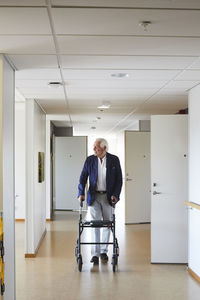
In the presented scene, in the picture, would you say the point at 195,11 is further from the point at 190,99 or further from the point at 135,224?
the point at 135,224

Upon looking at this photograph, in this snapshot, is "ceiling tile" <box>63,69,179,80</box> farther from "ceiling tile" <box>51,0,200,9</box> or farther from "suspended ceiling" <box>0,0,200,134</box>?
"ceiling tile" <box>51,0,200,9</box>

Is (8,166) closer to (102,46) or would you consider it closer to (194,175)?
(102,46)

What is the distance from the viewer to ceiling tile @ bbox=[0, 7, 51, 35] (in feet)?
7.62

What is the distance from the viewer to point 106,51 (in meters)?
3.24

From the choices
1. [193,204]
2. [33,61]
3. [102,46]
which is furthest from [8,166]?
[193,204]

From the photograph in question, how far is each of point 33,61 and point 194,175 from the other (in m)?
2.44

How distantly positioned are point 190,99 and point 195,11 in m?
2.82

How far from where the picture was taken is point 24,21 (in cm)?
250

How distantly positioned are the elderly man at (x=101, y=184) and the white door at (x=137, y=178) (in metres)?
3.44

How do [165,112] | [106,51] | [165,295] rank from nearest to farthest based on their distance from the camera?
[106,51]
[165,295]
[165,112]

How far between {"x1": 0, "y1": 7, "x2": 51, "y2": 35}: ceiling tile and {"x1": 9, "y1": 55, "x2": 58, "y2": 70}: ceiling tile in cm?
67

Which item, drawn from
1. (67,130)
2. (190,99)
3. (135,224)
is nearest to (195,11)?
(190,99)

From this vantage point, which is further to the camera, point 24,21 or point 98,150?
point 98,150

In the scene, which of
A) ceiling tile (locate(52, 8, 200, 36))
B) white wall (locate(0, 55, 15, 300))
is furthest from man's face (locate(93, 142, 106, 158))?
ceiling tile (locate(52, 8, 200, 36))
